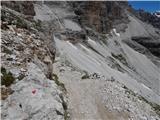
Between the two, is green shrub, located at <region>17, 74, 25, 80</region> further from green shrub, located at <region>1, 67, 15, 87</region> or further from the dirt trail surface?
the dirt trail surface

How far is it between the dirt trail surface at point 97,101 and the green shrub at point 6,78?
5384 millimetres

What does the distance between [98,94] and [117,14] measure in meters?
107

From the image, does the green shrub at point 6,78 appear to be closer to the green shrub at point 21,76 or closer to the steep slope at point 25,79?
the steep slope at point 25,79

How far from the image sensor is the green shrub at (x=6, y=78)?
1448 cm

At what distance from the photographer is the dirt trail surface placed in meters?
20.2

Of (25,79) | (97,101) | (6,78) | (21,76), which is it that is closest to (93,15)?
(97,101)

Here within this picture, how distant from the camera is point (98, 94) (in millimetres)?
23188

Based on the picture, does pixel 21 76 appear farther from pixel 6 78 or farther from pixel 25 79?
pixel 6 78

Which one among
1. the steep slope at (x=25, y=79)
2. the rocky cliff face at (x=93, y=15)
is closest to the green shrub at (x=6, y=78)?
the steep slope at (x=25, y=79)

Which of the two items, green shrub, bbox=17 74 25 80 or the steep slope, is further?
green shrub, bbox=17 74 25 80

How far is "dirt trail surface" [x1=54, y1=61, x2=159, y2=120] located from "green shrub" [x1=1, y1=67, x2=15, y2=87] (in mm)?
5384

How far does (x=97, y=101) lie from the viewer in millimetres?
22156

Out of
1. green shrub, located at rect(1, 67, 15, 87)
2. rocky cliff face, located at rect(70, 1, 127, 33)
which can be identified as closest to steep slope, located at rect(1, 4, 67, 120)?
green shrub, located at rect(1, 67, 15, 87)

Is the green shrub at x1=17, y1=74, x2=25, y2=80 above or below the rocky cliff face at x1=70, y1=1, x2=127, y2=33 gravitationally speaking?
above
